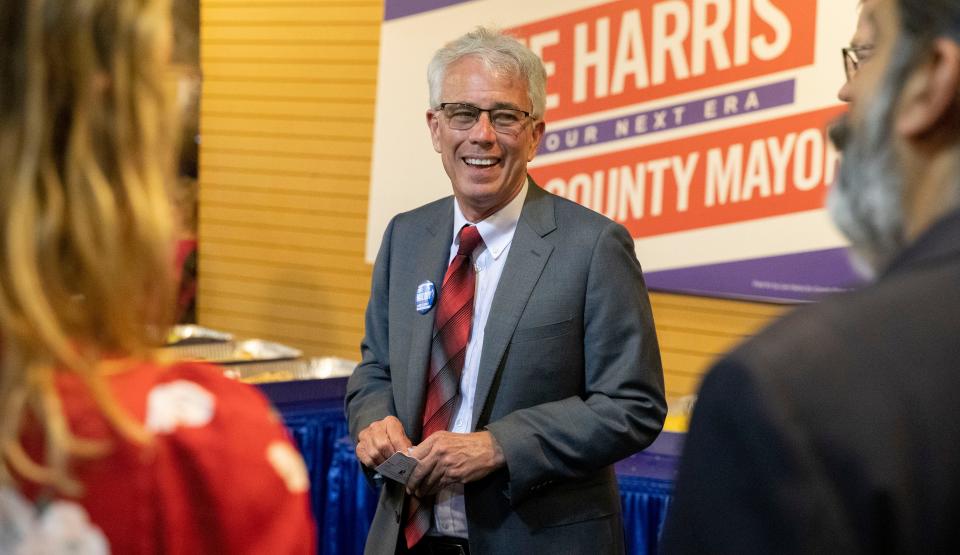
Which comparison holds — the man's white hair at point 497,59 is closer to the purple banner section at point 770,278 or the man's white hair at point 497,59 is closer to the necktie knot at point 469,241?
the necktie knot at point 469,241

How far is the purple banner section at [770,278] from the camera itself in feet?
13.4

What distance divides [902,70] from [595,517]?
1663mm

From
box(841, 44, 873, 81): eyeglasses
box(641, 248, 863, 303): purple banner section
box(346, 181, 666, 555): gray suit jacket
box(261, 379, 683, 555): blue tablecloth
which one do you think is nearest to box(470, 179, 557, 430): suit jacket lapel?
box(346, 181, 666, 555): gray suit jacket

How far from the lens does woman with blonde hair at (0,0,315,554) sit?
924mm

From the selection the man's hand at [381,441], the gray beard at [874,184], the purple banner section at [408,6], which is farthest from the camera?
the purple banner section at [408,6]

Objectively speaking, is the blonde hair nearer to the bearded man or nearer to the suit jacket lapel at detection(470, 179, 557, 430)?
the bearded man

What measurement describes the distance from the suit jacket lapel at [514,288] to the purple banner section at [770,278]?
5.63ft

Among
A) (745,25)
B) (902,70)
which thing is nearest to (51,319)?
(902,70)

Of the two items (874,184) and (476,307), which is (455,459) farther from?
(874,184)

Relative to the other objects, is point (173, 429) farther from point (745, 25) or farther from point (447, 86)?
point (745, 25)

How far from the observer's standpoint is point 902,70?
102cm

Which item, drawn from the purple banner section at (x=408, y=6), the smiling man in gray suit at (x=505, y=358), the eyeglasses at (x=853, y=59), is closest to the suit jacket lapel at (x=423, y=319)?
the smiling man in gray suit at (x=505, y=358)

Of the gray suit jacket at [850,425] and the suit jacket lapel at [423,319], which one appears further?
the suit jacket lapel at [423,319]

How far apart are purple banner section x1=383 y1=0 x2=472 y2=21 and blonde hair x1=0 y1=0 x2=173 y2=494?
426 cm
